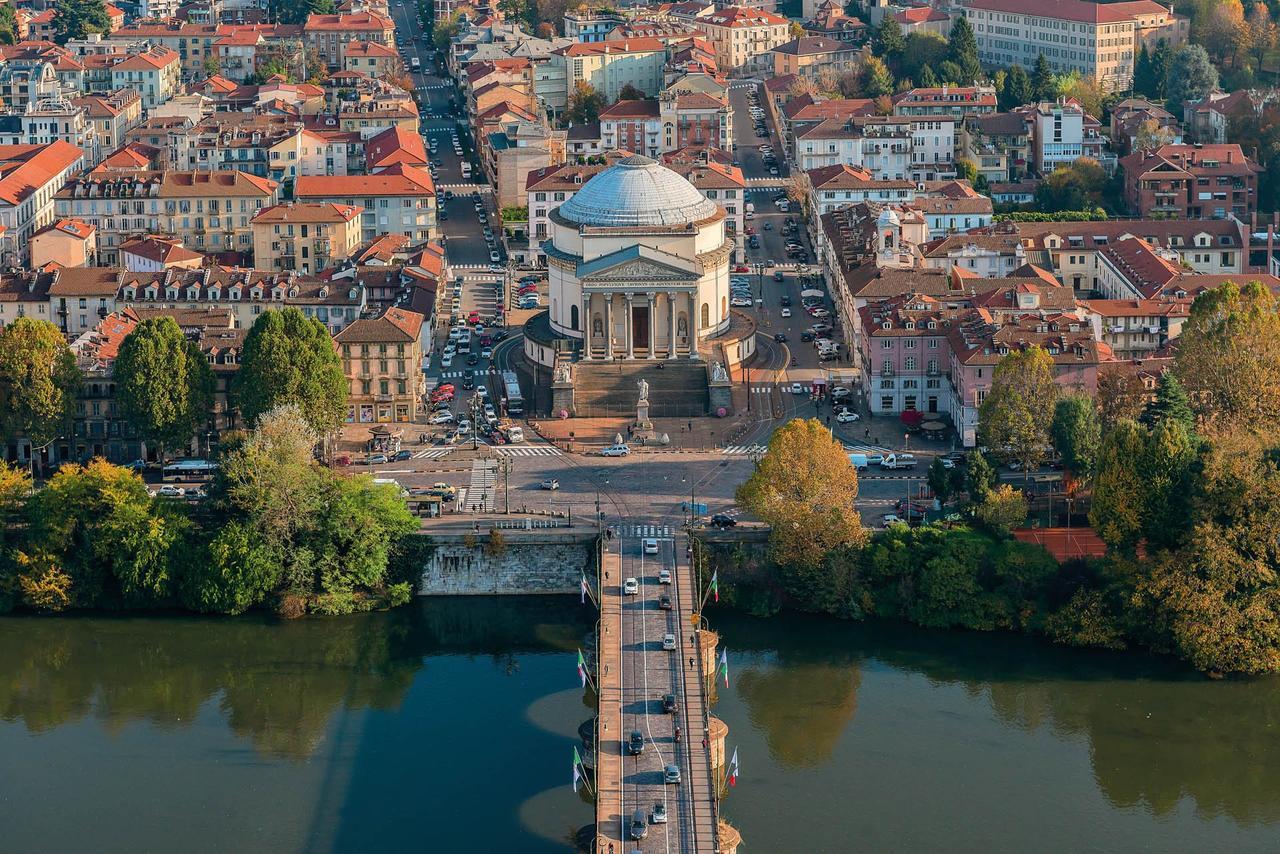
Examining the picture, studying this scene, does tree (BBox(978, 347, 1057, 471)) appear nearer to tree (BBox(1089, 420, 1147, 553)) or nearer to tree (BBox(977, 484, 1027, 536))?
tree (BBox(977, 484, 1027, 536))

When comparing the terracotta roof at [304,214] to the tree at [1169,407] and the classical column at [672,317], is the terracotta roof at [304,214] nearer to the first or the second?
the classical column at [672,317]

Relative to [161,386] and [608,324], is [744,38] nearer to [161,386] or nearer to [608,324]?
[608,324]

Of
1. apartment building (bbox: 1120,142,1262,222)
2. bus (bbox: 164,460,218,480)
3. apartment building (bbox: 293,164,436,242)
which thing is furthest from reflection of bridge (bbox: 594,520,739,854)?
apartment building (bbox: 1120,142,1262,222)

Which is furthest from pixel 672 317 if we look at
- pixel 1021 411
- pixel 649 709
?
pixel 649 709

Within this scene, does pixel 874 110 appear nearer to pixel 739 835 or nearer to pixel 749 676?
pixel 749 676

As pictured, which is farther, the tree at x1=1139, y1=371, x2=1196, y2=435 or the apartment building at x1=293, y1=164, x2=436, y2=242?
the apartment building at x1=293, y1=164, x2=436, y2=242

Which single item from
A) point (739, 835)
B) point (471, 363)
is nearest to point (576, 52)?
point (471, 363)
